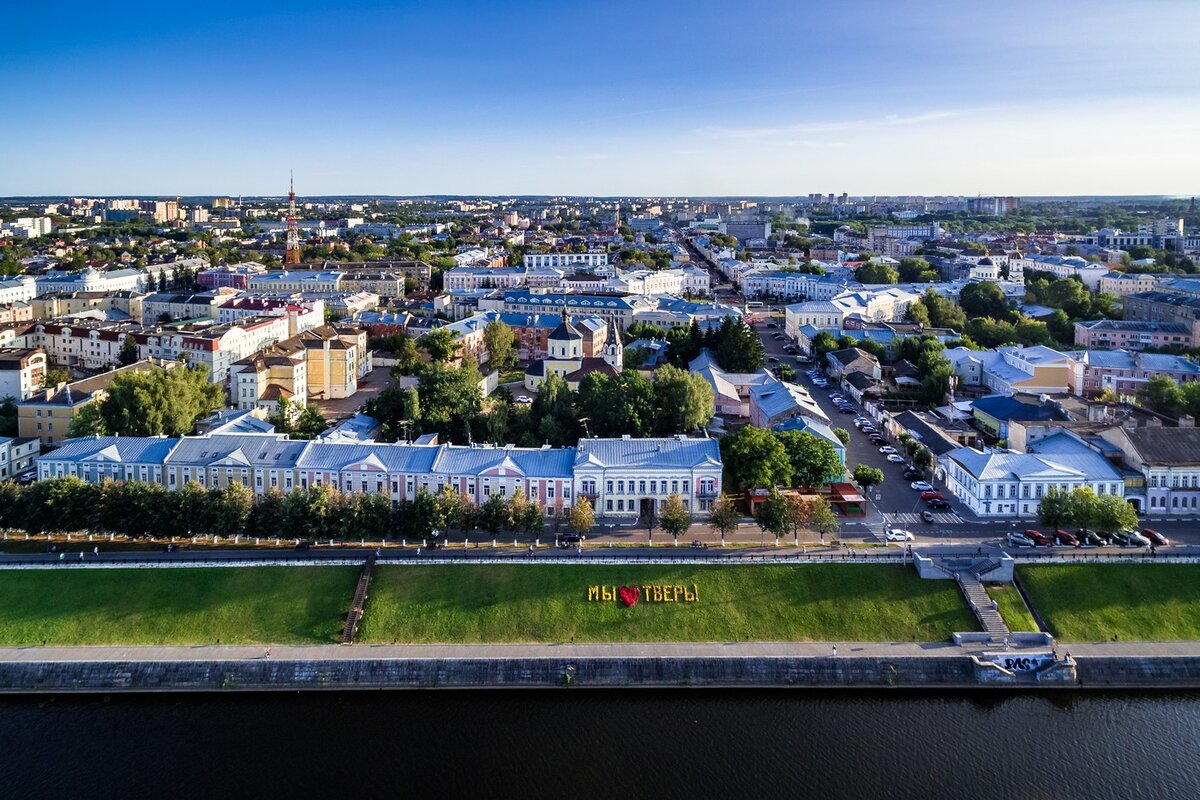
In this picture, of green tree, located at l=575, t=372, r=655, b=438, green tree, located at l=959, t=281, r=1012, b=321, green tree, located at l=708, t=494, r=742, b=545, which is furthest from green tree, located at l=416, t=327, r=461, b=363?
green tree, located at l=959, t=281, r=1012, b=321

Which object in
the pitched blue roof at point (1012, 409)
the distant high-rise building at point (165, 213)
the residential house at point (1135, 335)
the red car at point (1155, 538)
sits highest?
the distant high-rise building at point (165, 213)

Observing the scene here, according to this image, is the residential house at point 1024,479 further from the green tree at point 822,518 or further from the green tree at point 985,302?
the green tree at point 985,302

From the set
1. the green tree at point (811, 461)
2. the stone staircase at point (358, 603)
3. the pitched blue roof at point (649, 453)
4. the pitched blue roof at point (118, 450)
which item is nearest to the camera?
the stone staircase at point (358, 603)

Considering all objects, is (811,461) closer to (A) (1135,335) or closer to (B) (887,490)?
(B) (887,490)

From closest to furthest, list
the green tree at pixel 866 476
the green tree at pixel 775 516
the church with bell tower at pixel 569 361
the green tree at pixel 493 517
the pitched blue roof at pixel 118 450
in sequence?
the green tree at pixel 775 516 → the green tree at pixel 493 517 → the pitched blue roof at pixel 118 450 → the green tree at pixel 866 476 → the church with bell tower at pixel 569 361

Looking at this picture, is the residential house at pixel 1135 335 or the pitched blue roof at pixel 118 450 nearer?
the pitched blue roof at pixel 118 450

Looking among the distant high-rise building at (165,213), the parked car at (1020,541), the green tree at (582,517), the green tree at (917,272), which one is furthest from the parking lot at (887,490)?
the distant high-rise building at (165,213)

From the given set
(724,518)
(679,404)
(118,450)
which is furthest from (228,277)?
(724,518)

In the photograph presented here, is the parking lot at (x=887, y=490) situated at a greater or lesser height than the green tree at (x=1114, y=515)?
lesser
